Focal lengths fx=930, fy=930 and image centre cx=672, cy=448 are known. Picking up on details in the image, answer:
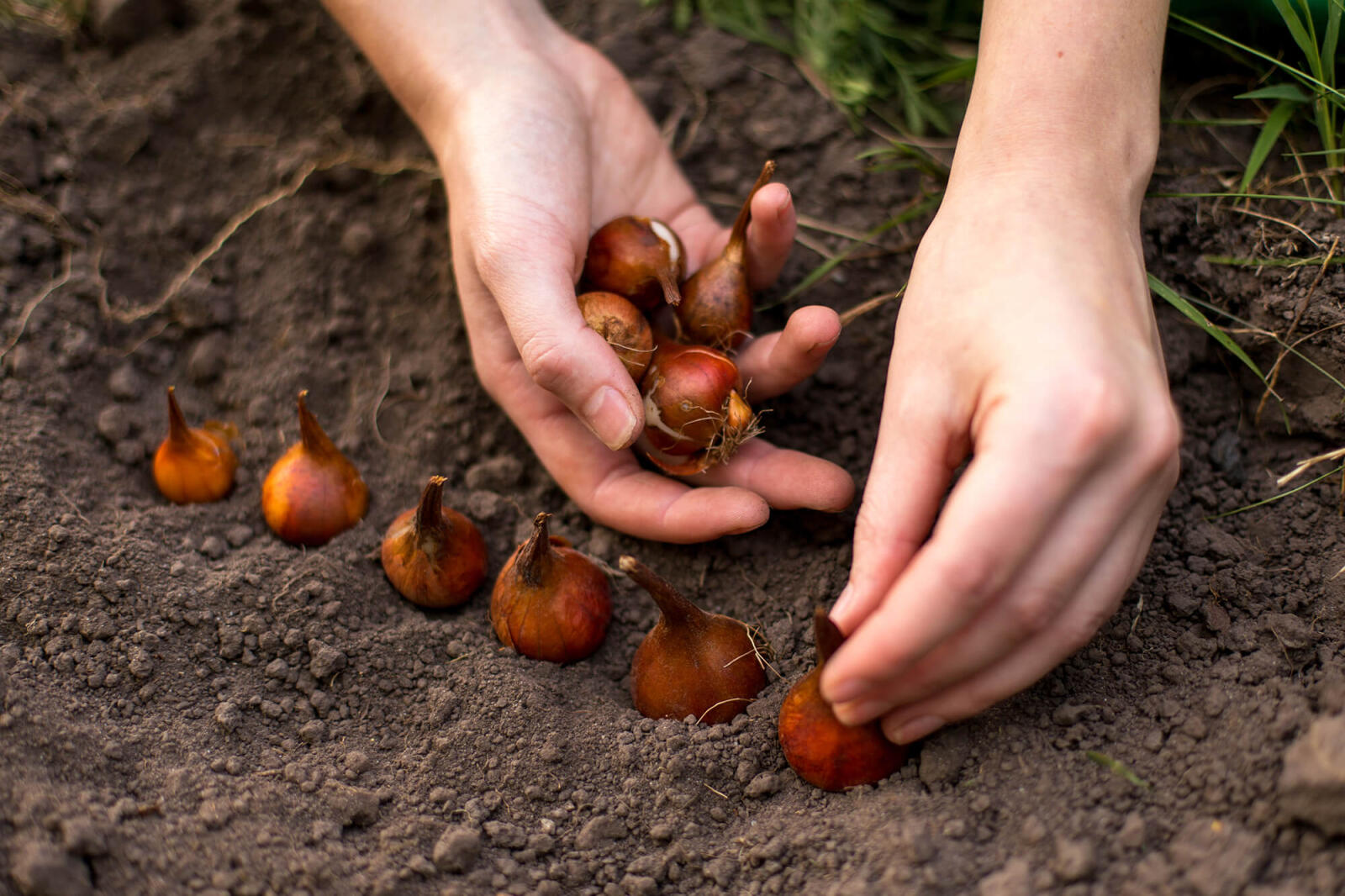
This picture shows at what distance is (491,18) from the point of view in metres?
2.12

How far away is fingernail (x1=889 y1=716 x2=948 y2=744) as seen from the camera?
1312 mm

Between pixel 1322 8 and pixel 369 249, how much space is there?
219 centimetres

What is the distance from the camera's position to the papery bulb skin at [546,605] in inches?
65.6

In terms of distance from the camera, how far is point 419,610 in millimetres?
1832

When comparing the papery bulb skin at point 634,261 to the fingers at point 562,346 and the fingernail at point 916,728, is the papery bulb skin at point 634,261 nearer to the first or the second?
the fingers at point 562,346

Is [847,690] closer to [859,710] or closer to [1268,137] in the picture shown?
[859,710]

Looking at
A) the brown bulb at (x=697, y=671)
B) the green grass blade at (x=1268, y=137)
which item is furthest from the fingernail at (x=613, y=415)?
the green grass blade at (x=1268, y=137)

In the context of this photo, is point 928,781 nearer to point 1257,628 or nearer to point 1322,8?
point 1257,628

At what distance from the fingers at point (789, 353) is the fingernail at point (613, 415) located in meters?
0.35

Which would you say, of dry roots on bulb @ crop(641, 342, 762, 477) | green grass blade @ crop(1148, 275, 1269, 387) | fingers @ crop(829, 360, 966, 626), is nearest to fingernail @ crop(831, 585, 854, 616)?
fingers @ crop(829, 360, 966, 626)

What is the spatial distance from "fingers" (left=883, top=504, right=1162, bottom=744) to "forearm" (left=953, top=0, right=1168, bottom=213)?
1.85ft

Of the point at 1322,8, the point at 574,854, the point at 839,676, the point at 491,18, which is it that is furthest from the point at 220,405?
the point at 1322,8

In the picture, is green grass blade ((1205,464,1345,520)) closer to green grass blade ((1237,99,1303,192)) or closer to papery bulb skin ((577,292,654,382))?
green grass blade ((1237,99,1303,192))

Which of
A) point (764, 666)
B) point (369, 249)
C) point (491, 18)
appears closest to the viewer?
point (764, 666)
